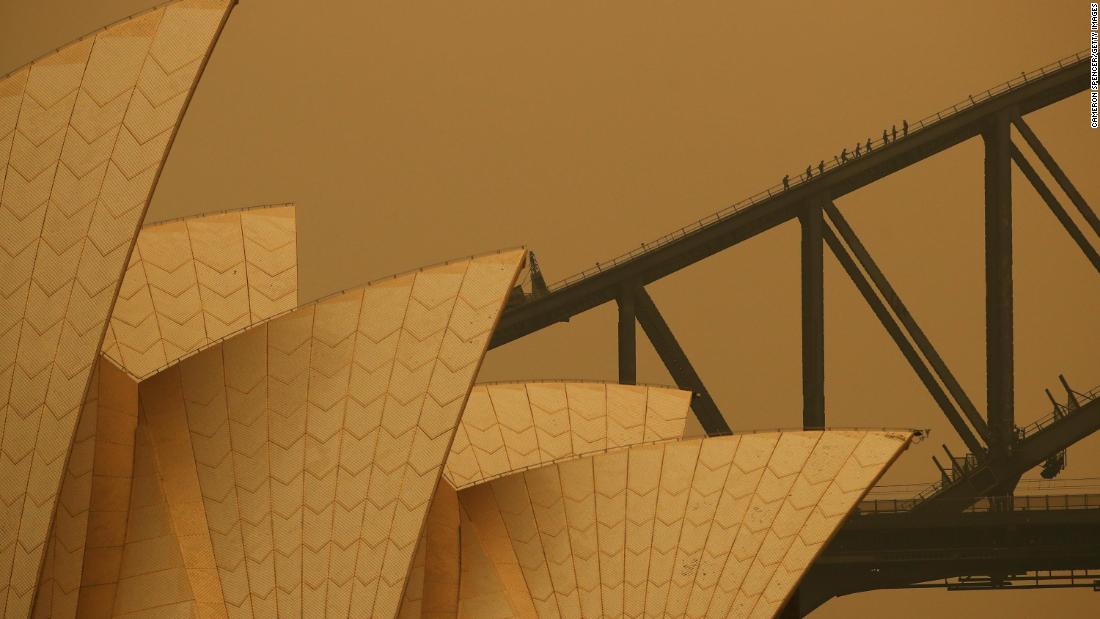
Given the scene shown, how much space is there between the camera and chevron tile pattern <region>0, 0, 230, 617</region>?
3294 cm

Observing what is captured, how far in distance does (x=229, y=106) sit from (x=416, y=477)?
4314 cm

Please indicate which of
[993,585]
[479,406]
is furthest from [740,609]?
[993,585]

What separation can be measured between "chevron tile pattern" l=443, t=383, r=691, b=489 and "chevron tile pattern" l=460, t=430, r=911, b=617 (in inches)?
62.4

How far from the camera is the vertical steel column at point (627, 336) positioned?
73.1m

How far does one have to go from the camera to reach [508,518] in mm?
46031

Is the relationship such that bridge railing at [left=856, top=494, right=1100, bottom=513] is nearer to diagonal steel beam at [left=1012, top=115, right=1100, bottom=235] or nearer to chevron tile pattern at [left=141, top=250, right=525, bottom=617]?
diagonal steel beam at [left=1012, top=115, right=1100, bottom=235]

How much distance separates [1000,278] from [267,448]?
40637 millimetres

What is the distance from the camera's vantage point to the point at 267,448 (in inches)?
1492

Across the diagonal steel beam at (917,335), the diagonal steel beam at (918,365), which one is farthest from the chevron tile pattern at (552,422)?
the diagonal steel beam at (918,365)

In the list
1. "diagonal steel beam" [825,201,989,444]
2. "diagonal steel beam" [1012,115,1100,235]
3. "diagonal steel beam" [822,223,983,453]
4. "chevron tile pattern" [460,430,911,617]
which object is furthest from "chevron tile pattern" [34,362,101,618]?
"diagonal steel beam" [1012,115,1100,235]

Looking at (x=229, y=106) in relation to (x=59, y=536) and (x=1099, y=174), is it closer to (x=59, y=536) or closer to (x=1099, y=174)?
(x=1099, y=174)

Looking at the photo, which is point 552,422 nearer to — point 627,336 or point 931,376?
point 627,336

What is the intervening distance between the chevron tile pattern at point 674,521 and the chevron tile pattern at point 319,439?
8.13 meters

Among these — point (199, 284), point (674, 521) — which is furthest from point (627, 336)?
point (199, 284)
